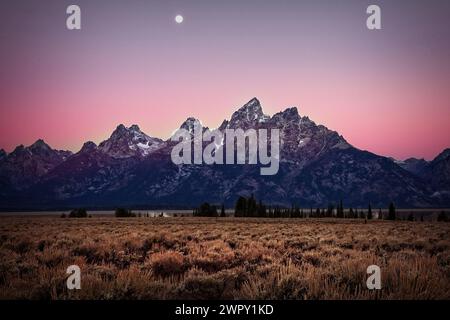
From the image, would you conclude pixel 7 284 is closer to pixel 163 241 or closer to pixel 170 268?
pixel 170 268

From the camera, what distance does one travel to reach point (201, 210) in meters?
155

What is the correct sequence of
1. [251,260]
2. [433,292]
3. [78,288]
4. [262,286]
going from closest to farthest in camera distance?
1. [433,292]
2. [78,288]
3. [262,286]
4. [251,260]

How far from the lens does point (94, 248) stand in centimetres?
1691
